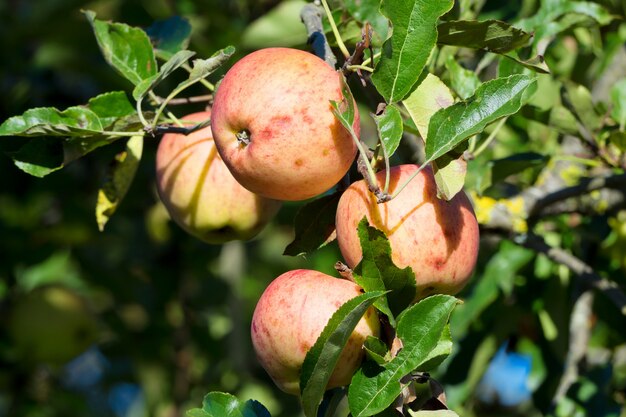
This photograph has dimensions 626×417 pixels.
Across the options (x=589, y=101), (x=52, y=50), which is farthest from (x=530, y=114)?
(x=52, y=50)

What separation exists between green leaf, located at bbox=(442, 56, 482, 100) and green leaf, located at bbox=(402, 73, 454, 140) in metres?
0.23

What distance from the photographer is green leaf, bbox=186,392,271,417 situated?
37.5 inches

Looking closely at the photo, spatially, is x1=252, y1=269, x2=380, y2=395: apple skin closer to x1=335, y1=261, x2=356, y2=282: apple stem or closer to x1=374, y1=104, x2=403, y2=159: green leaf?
x1=335, y1=261, x2=356, y2=282: apple stem

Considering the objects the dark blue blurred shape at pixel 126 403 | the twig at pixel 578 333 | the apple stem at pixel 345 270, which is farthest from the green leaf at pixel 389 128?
the dark blue blurred shape at pixel 126 403

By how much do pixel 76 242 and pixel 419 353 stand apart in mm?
1890

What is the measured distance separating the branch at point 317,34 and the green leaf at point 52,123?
0.30 meters

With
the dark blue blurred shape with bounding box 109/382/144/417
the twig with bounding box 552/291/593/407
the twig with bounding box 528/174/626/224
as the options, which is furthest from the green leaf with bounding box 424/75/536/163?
the dark blue blurred shape with bounding box 109/382/144/417

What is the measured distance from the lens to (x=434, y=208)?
0.98 metres

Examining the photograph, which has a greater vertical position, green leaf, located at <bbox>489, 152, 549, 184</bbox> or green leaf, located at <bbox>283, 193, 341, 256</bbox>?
green leaf, located at <bbox>283, 193, 341, 256</bbox>

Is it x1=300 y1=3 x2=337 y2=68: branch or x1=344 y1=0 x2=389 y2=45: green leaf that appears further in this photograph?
x1=344 y1=0 x2=389 y2=45: green leaf

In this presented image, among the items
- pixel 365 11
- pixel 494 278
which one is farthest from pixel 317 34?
pixel 494 278

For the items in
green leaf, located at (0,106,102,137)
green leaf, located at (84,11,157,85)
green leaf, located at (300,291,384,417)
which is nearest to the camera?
green leaf, located at (300,291,384,417)

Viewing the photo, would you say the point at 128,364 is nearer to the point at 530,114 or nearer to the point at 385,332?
the point at 530,114

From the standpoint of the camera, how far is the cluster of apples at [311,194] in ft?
3.13
